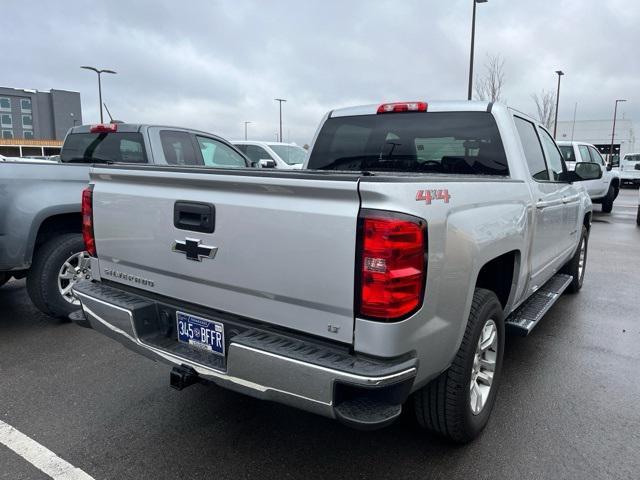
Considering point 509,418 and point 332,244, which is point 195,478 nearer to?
point 332,244

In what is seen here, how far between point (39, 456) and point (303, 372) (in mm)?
1693

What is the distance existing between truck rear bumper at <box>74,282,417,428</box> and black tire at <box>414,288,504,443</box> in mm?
511

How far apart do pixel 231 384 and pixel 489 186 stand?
171 centimetres

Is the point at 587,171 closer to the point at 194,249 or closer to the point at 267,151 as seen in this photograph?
the point at 194,249

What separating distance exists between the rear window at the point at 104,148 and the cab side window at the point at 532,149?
13.0 feet

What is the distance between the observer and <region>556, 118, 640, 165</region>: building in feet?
189

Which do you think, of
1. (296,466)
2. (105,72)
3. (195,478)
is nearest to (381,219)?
(296,466)

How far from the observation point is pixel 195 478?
246 centimetres

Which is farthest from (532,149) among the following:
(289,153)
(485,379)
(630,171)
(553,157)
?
(630,171)

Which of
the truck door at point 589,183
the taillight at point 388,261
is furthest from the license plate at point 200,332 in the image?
the truck door at point 589,183

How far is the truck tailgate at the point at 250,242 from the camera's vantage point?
78.7 inches

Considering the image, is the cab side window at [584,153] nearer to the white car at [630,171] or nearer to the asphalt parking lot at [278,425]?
the asphalt parking lot at [278,425]

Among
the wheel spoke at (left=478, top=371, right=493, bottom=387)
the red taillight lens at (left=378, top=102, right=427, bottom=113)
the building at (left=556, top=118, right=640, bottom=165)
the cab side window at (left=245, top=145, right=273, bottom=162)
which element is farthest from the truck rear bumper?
the building at (left=556, top=118, right=640, bottom=165)

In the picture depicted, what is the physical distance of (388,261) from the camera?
191cm
